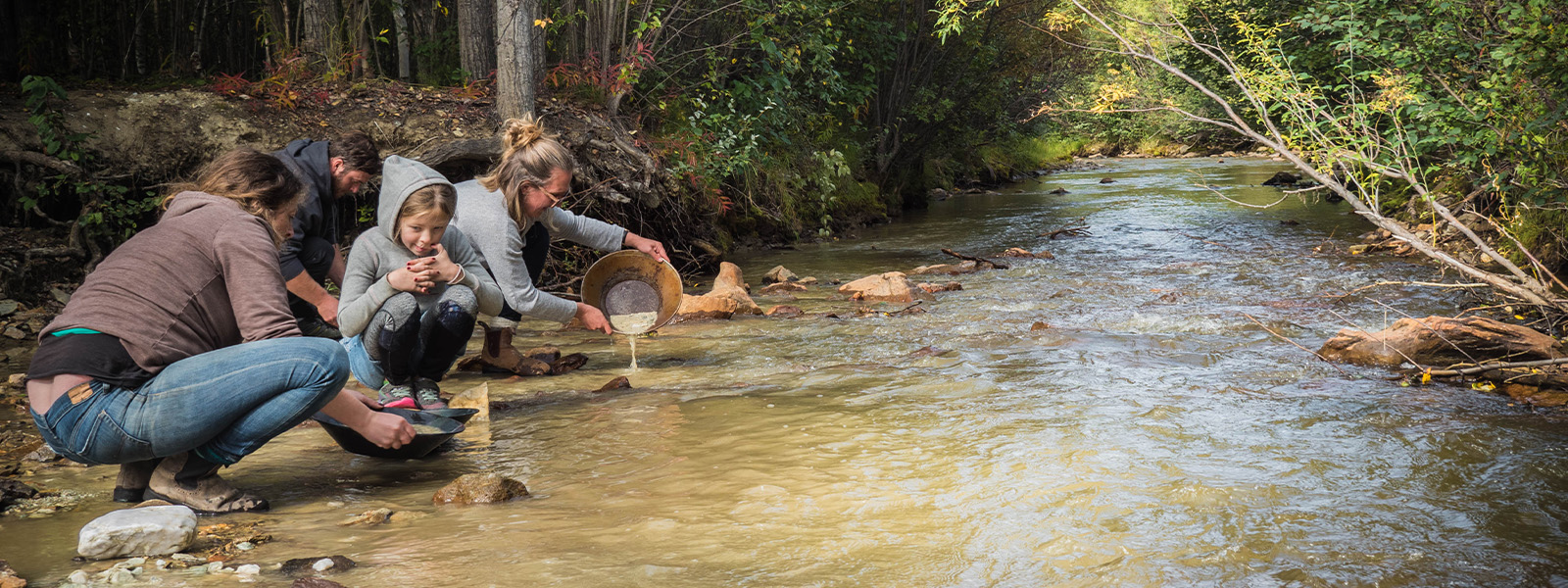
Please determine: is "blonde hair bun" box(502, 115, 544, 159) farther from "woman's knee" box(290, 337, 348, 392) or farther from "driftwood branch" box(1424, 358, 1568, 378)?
"driftwood branch" box(1424, 358, 1568, 378)

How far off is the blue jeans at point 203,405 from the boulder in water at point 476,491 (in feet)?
1.68

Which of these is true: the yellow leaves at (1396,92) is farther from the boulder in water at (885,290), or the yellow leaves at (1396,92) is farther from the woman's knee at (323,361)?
the woman's knee at (323,361)

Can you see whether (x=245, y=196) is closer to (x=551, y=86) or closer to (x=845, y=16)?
(x=551, y=86)

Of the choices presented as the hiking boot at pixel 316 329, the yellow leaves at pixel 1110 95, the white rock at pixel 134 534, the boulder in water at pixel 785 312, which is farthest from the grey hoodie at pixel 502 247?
the yellow leaves at pixel 1110 95

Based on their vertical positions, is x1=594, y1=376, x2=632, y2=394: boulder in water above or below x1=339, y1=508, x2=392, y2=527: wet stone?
below

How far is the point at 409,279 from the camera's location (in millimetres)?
4207

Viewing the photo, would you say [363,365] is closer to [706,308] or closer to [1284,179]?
[706,308]

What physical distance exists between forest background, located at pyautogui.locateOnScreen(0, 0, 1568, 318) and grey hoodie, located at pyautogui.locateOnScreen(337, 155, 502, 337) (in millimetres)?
3749

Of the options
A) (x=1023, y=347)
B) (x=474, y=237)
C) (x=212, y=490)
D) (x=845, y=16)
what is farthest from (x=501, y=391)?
(x=845, y=16)

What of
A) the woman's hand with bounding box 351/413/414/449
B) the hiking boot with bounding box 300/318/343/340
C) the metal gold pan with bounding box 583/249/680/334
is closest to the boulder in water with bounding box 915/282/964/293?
the metal gold pan with bounding box 583/249/680/334

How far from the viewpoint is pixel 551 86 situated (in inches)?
394

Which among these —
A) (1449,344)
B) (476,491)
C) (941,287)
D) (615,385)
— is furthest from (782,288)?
(476,491)

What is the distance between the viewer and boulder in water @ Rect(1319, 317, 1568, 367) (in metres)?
5.30

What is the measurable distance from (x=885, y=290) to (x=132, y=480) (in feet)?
18.9
